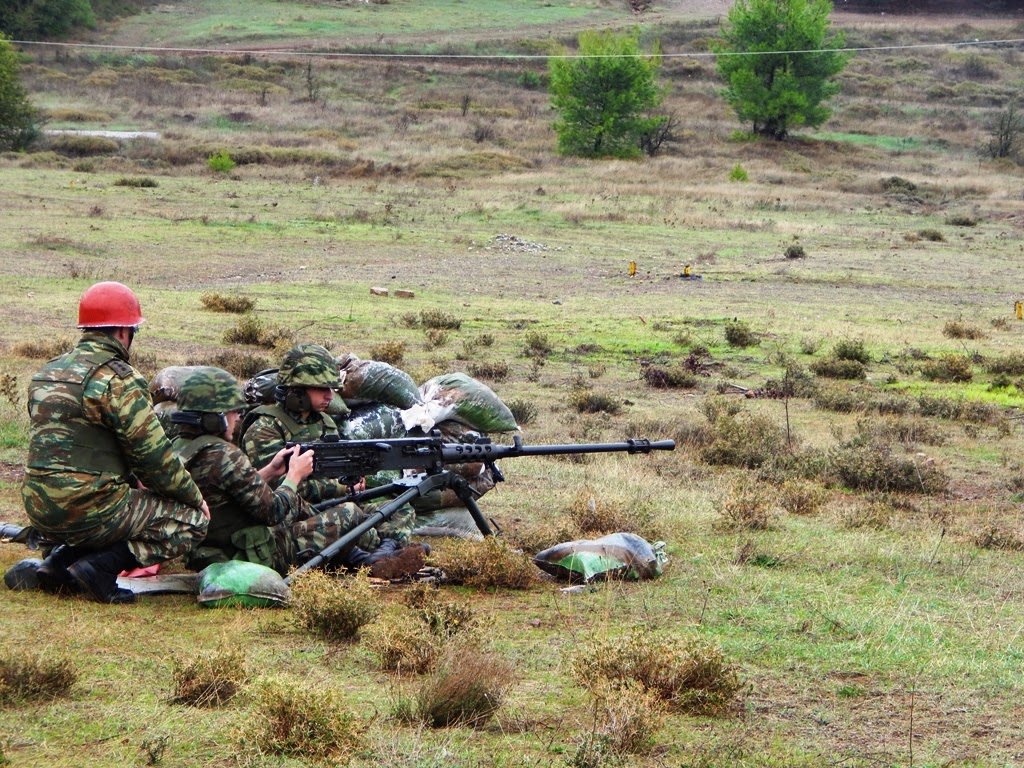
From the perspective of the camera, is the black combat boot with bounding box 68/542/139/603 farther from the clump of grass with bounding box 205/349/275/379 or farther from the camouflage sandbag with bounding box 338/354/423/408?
the clump of grass with bounding box 205/349/275/379

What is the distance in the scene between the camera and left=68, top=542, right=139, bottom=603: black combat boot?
261 inches

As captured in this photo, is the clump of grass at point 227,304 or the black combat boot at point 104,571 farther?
the clump of grass at point 227,304

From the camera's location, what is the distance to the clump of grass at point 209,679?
5.05 metres

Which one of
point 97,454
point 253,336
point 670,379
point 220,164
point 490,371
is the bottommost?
point 670,379

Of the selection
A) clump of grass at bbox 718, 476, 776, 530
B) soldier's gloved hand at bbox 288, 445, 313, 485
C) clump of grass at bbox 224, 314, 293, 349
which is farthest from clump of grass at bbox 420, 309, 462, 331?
soldier's gloved hand at bbox 288, 445, 313, 485

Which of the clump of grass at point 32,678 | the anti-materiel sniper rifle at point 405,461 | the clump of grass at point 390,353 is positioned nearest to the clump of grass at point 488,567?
the anti-materiel sniper rifle at point 405,461

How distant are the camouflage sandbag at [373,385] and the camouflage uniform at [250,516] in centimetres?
146

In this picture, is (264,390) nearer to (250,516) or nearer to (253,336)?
(250,516)

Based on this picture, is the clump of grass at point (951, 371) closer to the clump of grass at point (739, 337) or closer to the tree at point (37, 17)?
the clump of grass at point (739, 337)

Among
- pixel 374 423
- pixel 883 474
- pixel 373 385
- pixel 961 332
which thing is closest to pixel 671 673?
pixel 374 423

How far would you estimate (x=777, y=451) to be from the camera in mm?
12859

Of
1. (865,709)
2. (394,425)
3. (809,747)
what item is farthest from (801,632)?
(394,425)

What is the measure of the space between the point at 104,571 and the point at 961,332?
18052 millimetres

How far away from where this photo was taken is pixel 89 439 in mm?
6438
